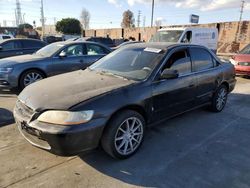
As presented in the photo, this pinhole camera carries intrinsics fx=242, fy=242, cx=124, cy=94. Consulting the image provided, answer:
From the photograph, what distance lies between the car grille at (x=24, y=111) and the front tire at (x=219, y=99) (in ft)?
12.6

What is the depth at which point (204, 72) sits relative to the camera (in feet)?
15.8

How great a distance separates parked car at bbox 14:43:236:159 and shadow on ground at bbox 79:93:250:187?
27cm

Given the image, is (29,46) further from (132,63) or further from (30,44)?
(132,63)

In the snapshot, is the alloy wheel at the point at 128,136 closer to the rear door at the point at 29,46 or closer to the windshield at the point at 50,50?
the windshield at the point at 50,50

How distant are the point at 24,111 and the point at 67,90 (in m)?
0.61

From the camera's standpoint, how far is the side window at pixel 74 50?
7438 millimetres

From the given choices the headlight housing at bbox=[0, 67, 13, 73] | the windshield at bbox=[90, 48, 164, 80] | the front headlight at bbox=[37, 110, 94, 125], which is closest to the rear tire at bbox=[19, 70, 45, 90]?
the headlight housing at bbox=[0, 67, 13, 73]

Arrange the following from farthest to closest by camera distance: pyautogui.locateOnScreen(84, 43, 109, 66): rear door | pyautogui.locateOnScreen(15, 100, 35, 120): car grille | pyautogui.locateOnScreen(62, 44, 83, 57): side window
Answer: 1. pyautogui.locateOnScreen(84, 43, 109, 66): rear door
2. pyautogui.locateOnScreen(62, 44, 83, 57): side window
3. pyautogui.locateOnScreen(15, 100, 35, 120): car grille

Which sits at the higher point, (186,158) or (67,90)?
(67,90)

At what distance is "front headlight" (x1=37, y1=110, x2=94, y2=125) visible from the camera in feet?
9.16

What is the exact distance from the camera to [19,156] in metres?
3.42

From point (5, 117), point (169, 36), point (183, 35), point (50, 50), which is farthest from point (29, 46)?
point (183, 35)

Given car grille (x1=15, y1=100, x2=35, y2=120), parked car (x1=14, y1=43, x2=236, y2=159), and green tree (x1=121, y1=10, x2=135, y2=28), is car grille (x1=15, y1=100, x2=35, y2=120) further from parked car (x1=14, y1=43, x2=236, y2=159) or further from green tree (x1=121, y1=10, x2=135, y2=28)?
green tree (x1=121, y1=10, x2=135, y2=28)

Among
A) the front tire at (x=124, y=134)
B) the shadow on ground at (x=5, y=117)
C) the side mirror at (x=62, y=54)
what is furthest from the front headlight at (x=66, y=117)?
the side mirror at (x=62, y=54)
